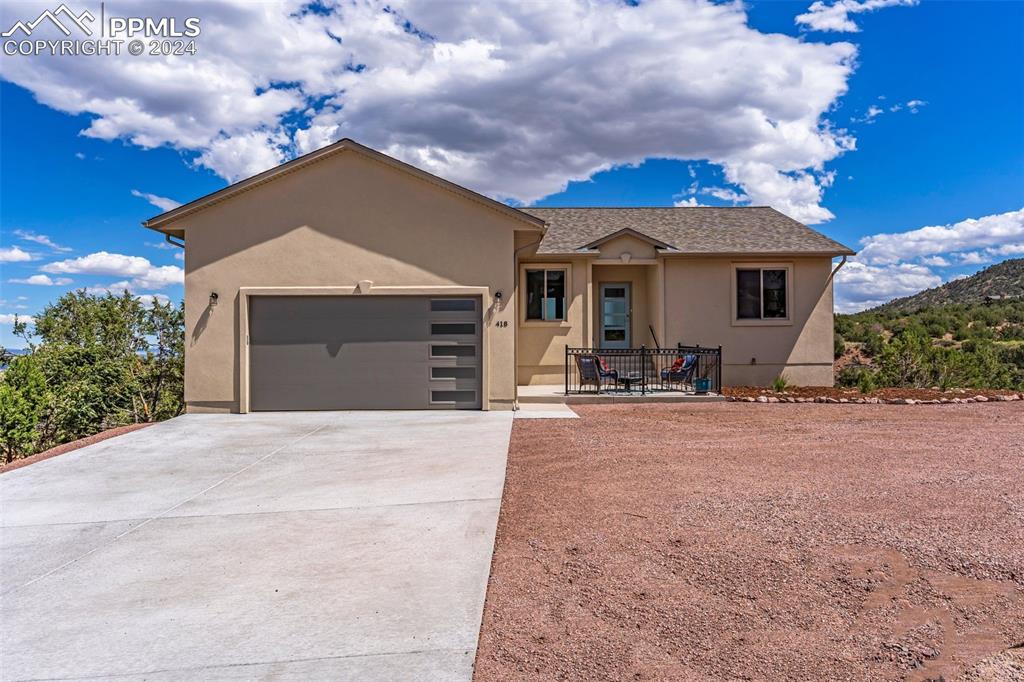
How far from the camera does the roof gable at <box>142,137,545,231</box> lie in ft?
44.3

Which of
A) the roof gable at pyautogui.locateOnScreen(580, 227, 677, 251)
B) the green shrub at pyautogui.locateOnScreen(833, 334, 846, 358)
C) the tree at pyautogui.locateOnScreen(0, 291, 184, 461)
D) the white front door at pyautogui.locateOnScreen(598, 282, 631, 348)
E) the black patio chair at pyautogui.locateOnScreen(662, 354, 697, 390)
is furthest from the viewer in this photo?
the green shrub at pyautogui.locateOnScreen(833, 334, 846, 358)

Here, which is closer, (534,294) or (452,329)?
(452,329)

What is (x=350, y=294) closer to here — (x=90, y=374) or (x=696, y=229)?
(x=90, y=374)

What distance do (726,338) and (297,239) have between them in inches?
425

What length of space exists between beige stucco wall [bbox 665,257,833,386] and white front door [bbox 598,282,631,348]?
4.92 feet

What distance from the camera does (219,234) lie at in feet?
45.4

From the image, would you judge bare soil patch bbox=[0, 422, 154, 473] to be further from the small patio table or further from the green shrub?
the green shrub

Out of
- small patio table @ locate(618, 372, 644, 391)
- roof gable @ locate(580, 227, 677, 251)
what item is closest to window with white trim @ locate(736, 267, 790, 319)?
roof gable @ locate(580, 227, 677, 251)

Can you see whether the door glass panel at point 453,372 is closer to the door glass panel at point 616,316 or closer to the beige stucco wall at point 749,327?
the door glass panel at point 616,316

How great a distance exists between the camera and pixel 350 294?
45.8 feet

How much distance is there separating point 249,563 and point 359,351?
29.4 feet

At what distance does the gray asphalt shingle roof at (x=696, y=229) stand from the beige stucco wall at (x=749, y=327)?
43 centimetres

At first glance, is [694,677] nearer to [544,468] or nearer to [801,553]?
[801,553]

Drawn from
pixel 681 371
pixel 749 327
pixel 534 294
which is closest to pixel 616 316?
pixel 534 294
